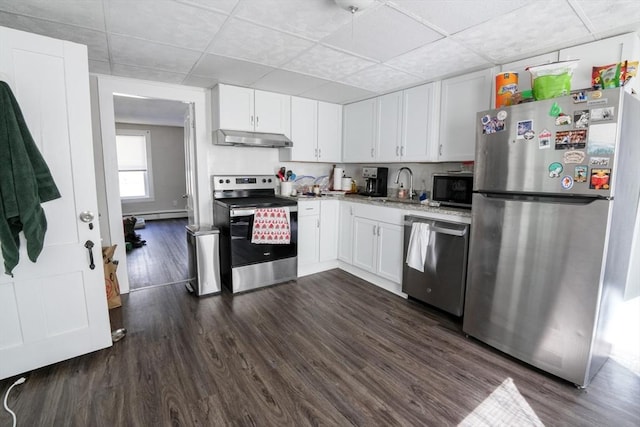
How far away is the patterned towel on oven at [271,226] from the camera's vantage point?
315 cm

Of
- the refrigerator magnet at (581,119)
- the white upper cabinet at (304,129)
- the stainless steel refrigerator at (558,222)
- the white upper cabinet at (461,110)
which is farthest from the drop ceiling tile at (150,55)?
the refrigerator magnet at (581,119)

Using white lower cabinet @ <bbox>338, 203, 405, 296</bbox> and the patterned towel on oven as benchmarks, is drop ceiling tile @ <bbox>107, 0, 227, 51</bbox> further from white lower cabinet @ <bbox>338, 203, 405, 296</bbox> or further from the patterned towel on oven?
white lower cabinet @ <bbox>338, 203, 405, 296</bbox>

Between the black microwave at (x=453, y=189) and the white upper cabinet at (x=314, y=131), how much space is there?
158 centimetres

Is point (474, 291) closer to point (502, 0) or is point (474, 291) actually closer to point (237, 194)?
point (502, 0)

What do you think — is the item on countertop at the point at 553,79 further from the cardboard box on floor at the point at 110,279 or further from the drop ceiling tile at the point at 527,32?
the cardboard box on floor at the point at 110,279

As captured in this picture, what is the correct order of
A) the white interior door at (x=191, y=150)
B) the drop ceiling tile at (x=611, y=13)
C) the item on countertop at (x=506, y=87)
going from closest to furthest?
the drop ceiling tile at (x=611, y=13) < the item on countertop at (x=506, y=87) < the white interior door at (x=191, y=150)

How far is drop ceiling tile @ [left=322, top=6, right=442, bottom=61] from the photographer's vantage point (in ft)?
6.02

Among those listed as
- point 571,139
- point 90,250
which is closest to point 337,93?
point 571,139

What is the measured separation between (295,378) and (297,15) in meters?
2.27

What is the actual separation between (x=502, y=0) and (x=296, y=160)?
2650 millimetres

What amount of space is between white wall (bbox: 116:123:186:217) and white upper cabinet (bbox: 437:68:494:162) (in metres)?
6.68

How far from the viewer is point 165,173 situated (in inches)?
295

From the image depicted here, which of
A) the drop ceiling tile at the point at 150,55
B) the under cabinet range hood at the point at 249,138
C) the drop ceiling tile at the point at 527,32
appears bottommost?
the under cabinet range hood at the point at 249,138

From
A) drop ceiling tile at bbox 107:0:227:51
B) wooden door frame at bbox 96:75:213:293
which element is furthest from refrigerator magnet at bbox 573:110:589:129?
wooden door frame at bbox 96:75:213:293
